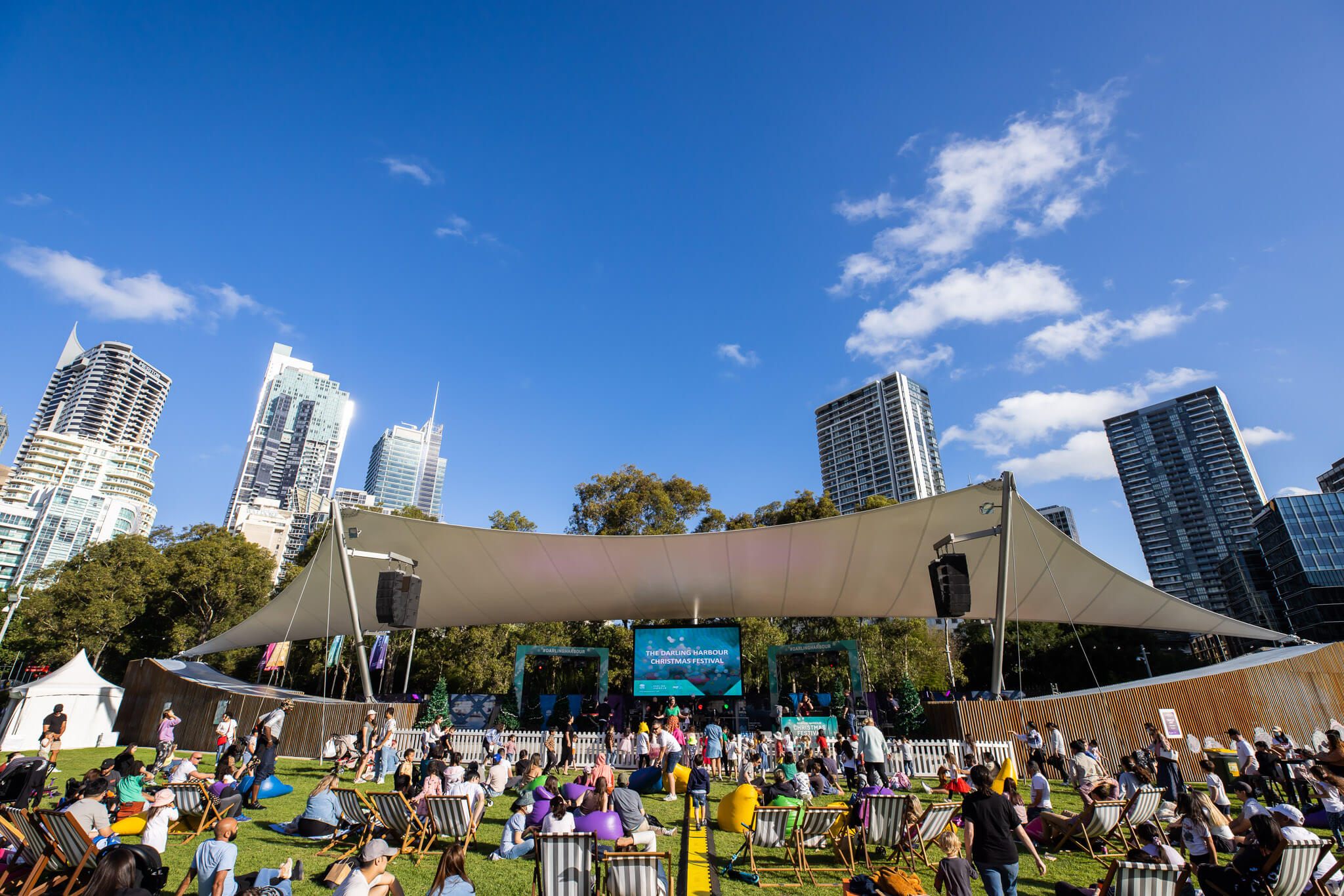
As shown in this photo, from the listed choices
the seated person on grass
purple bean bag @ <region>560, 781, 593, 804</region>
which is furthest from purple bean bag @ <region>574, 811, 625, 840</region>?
the seated person on grass

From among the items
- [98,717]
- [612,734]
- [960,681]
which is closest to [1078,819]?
[612,734]

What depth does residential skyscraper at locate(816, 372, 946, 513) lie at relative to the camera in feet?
322

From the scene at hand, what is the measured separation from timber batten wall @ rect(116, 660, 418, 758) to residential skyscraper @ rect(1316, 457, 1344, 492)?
393 ft

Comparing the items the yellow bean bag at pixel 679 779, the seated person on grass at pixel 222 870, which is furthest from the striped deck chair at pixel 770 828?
the yellow bean bag at pixel 679 779

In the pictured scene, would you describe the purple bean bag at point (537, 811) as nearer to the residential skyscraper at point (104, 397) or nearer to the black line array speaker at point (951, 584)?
the black line array speaker at point (951, 584)

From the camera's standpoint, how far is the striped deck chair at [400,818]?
514 cm

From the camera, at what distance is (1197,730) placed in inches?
420

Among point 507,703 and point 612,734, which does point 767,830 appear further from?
point 507,703

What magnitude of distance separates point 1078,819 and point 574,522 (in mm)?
21668

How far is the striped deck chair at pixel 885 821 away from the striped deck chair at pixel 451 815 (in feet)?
11.0

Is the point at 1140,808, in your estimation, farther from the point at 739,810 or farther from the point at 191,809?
the point at 191,809

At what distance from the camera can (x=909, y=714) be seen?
14172 mm

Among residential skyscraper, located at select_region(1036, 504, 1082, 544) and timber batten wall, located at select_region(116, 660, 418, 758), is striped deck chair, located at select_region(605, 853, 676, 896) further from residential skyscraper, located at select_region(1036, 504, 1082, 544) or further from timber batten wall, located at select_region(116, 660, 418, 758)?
residential skyscraper, located at select_region(1036, 504, 1082, 544)

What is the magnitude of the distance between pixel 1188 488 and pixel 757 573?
455ft
